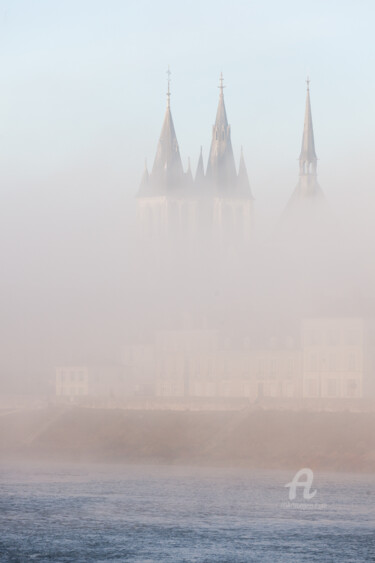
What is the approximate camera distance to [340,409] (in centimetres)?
11431

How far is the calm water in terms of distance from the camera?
61875mm

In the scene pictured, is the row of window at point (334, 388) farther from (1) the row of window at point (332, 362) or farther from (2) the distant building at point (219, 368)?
(2) the distant building at point (219, 368)

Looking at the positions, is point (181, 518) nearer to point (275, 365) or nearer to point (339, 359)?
point (339, 359)

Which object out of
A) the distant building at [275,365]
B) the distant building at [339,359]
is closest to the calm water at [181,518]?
the distant building at [339,359]

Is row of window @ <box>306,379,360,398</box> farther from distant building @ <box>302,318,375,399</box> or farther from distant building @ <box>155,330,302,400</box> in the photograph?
distant building @ <box>155,330,302,400</box>

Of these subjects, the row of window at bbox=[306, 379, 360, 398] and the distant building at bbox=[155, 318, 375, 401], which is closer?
the row of window at bbox=[306, 379, 360, 398]

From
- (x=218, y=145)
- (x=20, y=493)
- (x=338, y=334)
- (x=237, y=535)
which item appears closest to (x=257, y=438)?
(x=338, y=334)

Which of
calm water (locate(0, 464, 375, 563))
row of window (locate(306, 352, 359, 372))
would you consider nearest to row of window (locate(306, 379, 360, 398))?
row of window (locate(306, 352, 359, 372))

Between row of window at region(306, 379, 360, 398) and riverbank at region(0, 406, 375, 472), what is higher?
row of window at region(306, 379, 360, 398)

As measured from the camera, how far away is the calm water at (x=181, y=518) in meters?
61.9

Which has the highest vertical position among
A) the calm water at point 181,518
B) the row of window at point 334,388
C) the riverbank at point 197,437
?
the row of window at point 334,388

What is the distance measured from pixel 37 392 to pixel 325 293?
1451 inches

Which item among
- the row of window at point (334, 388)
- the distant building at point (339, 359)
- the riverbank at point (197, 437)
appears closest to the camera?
the riverbank at point (197, 437)

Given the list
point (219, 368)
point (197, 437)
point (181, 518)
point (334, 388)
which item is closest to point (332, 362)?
point (334, 388)
